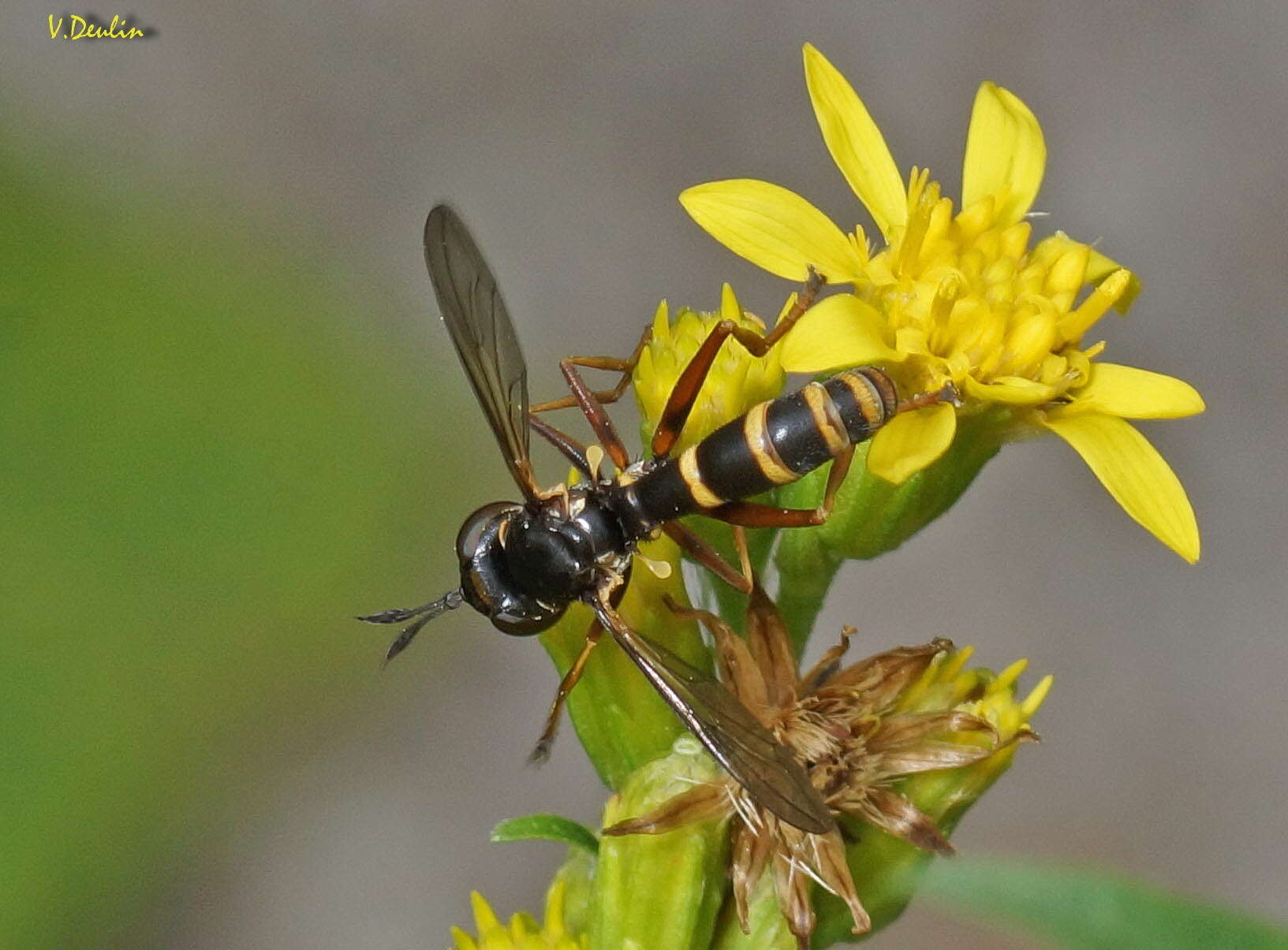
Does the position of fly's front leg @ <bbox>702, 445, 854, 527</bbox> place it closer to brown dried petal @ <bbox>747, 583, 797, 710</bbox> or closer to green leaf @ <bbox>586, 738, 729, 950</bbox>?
brown dried petal @ <bbox>747, 583, 797, 710</bbox>

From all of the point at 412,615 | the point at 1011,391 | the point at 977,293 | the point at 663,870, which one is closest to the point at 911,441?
the point at 1011,391

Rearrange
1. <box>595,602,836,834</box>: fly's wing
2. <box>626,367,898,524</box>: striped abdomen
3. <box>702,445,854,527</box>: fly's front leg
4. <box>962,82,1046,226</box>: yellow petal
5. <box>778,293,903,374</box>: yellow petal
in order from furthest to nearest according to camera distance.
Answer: <box>962,82,1046,226</box>: yellow petal
<box>702,445,854,527</box>: fly's front leg
<box>626,367,898,524</box>: striped abdomen
<box>778,293,903,374</box>: yellow petal
<box>595,602,836,834</box>: fly's wing

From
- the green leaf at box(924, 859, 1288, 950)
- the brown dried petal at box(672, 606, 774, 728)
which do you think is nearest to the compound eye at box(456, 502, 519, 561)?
the brown dried petal at box(672, 606, 774, 728)

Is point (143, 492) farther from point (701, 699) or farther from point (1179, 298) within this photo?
point (1179, 298)

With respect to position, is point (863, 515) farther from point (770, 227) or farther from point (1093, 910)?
point (1093, 910)

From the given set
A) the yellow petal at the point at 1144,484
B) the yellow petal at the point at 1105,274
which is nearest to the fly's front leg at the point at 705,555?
the yellow petal at the point at 1144,484

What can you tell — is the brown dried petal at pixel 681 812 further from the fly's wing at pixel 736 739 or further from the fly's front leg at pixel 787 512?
the fly's front leg at pixel 787 512
